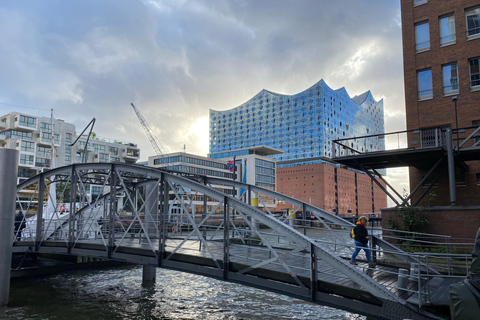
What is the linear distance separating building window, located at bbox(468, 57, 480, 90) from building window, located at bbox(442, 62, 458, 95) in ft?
2.56

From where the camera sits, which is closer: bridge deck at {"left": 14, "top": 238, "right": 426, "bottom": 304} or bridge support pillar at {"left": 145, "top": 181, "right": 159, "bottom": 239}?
bridge deck at {"left": 14, "top": 238, "right": 426, "bottom": 304}

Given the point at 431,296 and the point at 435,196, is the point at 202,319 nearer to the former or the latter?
the point at 431,296

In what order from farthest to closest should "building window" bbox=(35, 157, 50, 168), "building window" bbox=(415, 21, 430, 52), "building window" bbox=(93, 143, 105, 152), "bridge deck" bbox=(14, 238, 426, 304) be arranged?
"building window" bbox=(93, 143, 105, 152) < "building window" bbox=(35, 157, 50, 168) < "building window" bbox=(415, 21, 430, 52) < "bridge deck" bbox=(14, 238, 426, 304)

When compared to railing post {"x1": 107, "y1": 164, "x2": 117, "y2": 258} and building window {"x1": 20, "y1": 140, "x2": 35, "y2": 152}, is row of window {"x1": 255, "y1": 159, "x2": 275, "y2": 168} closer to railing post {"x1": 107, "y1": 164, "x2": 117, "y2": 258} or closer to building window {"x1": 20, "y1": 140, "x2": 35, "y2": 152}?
building window {"x1": 20, "y1": 140, "x2": 35, "y2": 152}

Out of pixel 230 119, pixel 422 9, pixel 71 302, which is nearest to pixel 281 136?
pixel 230 119

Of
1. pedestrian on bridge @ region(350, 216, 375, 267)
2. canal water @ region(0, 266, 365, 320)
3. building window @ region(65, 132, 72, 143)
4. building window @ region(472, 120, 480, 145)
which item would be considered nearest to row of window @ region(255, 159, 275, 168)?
building window @ region(65, 132, 72, 143)

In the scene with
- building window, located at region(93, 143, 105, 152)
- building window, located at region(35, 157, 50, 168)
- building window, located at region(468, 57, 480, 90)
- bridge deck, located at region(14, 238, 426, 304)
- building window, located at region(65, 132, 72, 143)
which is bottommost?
bridge deck, located at region(14, 238, 426, 304)

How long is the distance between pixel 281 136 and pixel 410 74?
152050mm

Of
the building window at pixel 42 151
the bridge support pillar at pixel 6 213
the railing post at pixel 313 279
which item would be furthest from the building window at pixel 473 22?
the building window at pixel 42 151

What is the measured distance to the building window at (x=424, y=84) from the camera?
23138 mm

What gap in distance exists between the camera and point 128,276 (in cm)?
2088

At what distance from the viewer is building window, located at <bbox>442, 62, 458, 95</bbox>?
2220 centimetres

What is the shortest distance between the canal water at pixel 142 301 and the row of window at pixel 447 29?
18080 millimetres

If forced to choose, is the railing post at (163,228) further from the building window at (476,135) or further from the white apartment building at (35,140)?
the white apartment building at (35,140)
